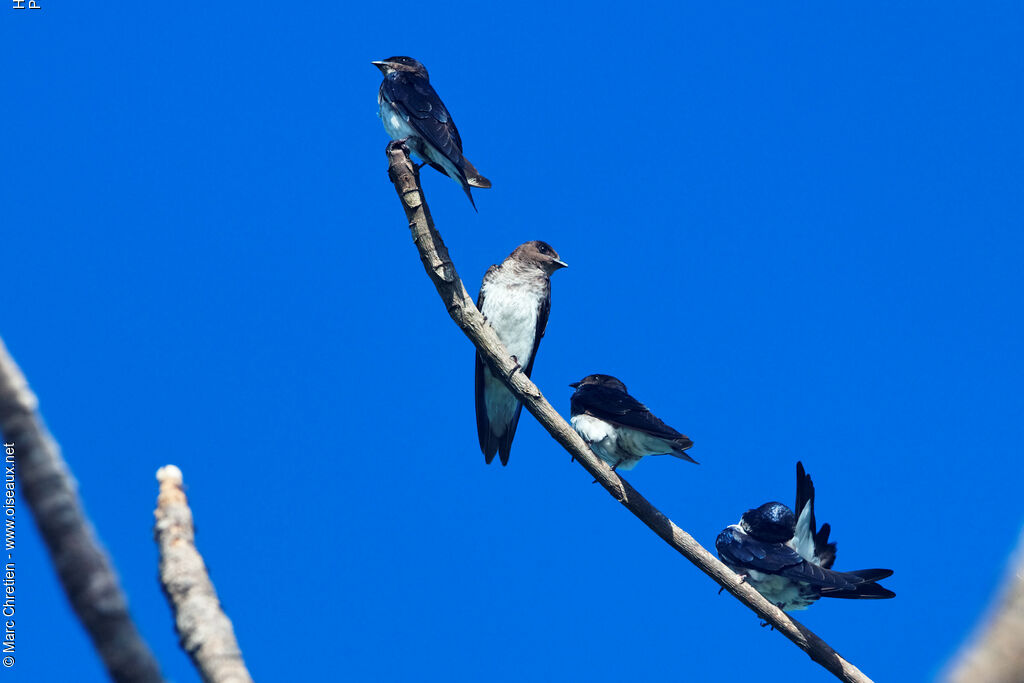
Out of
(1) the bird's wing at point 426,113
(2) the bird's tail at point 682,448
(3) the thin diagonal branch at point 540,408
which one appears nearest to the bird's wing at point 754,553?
(2) the bird's tail at point 682,448

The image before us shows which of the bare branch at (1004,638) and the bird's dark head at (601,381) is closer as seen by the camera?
the bare branch at (1004,638)

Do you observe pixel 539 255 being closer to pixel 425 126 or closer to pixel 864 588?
pixel 425 126

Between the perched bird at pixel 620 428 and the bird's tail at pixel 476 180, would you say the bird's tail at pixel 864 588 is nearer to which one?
the perched bird at pixel 620 428

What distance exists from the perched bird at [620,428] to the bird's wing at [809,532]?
1958 mm

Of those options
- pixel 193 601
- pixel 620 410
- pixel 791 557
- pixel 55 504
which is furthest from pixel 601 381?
pixel 55 504

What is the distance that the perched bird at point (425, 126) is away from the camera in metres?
8.33

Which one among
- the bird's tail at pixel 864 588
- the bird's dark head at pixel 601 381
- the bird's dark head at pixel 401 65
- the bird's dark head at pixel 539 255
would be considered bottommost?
the bird's tail at pixel 864 588

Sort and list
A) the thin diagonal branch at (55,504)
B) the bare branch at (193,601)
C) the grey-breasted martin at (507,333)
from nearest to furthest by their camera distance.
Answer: the thin diagonal branch at (55,504) → the bare branch at (193,601) → the grey-breasted martin at (507,333)

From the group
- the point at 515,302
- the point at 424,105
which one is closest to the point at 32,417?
the point at 424,105

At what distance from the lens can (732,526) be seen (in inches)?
378

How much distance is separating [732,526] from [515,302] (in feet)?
10.3

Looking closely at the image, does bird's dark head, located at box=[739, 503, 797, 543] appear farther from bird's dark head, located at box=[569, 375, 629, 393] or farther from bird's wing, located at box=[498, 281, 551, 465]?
bird's wing, located at box=[498, 281, 551, 465]

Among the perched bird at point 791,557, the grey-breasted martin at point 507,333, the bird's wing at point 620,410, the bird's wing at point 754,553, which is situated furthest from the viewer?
the grey-breasted martin at point 507,333

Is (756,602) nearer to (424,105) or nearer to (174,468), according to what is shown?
(424,105)
